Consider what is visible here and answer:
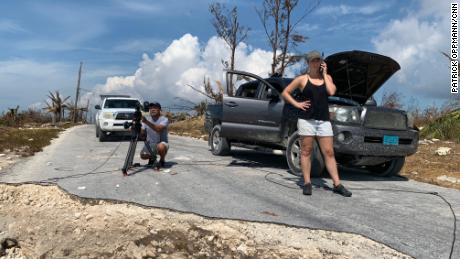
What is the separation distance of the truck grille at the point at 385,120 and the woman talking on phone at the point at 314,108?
1445 mm

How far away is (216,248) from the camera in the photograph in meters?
3.82

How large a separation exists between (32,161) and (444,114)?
1292 centimetres

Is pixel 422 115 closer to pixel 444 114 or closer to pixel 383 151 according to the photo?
pixel 444 114

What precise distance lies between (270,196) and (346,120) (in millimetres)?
2022

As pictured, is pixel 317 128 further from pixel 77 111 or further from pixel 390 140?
pixel 77 111

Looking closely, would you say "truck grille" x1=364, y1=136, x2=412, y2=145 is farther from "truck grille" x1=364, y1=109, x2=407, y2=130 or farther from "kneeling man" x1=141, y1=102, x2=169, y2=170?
"kneeling man" x1=141, y1=102, x2=169, y2=170

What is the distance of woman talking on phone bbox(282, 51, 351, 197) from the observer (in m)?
5.45

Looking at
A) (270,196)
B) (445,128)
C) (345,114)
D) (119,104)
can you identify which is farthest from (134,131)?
(445,128)

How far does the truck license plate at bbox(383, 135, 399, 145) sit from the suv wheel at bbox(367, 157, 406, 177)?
2.12 feet

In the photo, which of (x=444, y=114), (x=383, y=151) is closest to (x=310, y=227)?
(x=383, y=151)

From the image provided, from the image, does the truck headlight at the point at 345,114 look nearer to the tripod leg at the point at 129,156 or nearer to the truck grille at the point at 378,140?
the truck grille at the point at 378,140

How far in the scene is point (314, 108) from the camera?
5.46m

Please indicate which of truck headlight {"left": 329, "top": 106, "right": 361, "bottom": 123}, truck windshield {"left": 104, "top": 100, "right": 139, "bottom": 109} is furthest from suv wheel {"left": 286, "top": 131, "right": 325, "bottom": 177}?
truck windshield {"left": 104, "top": 100, "right": 139, "bottom": 109}

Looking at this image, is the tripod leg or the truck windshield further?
the truck windshield
